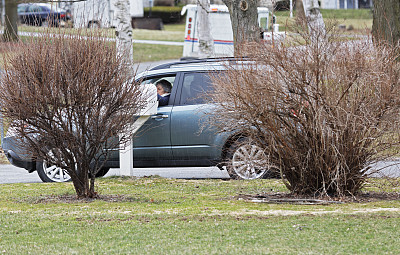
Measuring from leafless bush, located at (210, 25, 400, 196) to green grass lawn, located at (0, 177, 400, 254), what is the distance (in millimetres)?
583

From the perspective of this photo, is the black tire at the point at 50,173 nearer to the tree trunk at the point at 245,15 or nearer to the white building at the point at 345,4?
the tree trunk at the point at 245,15

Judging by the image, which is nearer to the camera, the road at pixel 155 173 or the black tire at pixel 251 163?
the black tire at pixel 251 163

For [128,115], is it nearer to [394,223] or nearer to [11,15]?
[394,223]

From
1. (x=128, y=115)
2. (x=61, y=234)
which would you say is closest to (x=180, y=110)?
(x=128, y=115)

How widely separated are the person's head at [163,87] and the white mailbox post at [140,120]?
23.8 inches

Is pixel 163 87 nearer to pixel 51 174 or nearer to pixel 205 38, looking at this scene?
pixel 51 174

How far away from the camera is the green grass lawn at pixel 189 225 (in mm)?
5965

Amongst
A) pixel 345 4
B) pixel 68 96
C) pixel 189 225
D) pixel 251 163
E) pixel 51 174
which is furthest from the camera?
pixel 345 4

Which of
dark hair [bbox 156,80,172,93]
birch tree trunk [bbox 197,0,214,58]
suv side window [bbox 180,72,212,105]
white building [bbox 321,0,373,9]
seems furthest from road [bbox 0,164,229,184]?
white building [bbox 321,0,373,9]

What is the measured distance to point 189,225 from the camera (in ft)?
22.6

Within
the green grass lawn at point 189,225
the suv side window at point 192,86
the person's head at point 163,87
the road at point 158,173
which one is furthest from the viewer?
the road at point 158,173

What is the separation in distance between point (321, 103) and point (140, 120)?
3.65m

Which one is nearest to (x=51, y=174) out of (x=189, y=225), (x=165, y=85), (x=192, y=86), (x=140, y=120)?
(x=140, y=120)

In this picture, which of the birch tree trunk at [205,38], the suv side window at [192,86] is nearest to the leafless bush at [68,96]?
the suv side window at [192,86]
